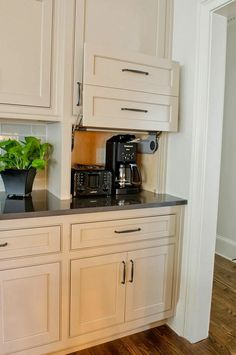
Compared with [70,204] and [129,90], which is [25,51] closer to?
[129,90]

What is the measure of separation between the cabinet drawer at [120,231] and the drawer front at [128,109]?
1.91ft

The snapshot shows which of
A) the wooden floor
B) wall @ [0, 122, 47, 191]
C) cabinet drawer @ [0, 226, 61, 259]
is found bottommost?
the wooden floor

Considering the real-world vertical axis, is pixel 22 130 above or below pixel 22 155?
above

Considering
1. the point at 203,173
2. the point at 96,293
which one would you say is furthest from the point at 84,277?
the point at 203,173

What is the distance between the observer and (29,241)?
1.51 m

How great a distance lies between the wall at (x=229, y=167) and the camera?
3170mm

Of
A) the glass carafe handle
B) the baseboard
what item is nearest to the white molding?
the glass carafe handle

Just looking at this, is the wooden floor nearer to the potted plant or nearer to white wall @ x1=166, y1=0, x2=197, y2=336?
white wall @ x1=166, y1=0, x2=197, y2=336

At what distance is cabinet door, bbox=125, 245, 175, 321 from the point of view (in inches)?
72.7

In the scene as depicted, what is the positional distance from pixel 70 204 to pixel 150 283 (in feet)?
2.44

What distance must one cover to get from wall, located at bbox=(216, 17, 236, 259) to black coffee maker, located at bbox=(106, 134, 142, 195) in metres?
1.48

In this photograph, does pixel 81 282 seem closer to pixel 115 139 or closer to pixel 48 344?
pixel 48 344

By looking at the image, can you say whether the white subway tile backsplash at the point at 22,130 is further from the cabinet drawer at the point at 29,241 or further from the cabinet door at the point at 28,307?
the cabinet door at the point at 28,307

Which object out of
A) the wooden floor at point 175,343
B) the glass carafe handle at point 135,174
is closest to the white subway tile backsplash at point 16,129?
the glass carafe handle at point 135,174
